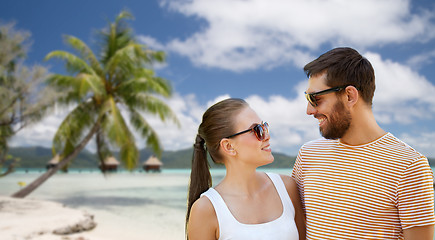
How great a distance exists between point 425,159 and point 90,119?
1586cm

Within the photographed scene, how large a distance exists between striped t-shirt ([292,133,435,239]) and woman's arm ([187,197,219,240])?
1.82 feet

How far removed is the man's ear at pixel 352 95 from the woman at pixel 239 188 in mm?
492

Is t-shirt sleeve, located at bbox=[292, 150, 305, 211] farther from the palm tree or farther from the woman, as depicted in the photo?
the palm tree

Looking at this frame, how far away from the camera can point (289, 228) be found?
6.41 ft

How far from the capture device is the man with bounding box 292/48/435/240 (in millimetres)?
1671

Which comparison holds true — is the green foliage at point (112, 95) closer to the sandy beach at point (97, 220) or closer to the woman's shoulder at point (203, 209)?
the sandy beach at point (97, 220)

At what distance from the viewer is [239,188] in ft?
6.79

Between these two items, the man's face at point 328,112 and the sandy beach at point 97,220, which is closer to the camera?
the man's face at point 328,112

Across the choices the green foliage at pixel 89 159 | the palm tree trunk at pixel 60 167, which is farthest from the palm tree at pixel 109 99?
the green foliage at pixel 89 159

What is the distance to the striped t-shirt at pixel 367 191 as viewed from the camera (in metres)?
1.66

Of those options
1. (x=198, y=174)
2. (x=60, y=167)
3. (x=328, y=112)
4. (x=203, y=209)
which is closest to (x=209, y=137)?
(x=198, y=174)

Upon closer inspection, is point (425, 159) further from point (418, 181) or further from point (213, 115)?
point (213, 115)

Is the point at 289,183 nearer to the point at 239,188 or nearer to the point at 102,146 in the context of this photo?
the point at 239,188

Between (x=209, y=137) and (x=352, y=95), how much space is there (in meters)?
0.85
